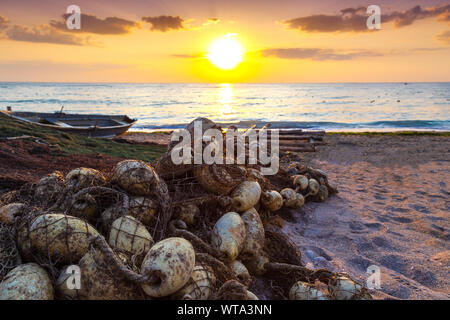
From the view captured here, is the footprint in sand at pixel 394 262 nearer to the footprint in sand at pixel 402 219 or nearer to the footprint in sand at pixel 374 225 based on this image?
the footprint in sand at pixel 374 225

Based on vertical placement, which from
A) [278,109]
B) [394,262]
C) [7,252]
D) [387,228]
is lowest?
[394,262]

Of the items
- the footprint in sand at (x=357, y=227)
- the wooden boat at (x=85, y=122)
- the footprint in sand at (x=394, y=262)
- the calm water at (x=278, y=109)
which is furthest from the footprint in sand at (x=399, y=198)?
the calm water at (x=278, y=109)

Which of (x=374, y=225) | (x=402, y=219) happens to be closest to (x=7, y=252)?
(x=374, y=225)

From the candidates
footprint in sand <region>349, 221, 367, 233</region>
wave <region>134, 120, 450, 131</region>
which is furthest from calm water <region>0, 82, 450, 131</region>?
footprint in sand <region>349, 221, 367, 233</region>

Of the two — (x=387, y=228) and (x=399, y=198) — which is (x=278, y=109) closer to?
(x=399, y=198)

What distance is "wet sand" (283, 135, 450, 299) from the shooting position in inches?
157

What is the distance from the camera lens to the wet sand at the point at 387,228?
398 cm

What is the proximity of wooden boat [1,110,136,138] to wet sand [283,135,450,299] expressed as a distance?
10856 millimetres

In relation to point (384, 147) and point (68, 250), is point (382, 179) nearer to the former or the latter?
point (384, 147)

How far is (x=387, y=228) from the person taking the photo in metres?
5.31

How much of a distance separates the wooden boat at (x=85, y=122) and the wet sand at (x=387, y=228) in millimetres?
10856

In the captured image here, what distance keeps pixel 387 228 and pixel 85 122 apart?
663 inches
